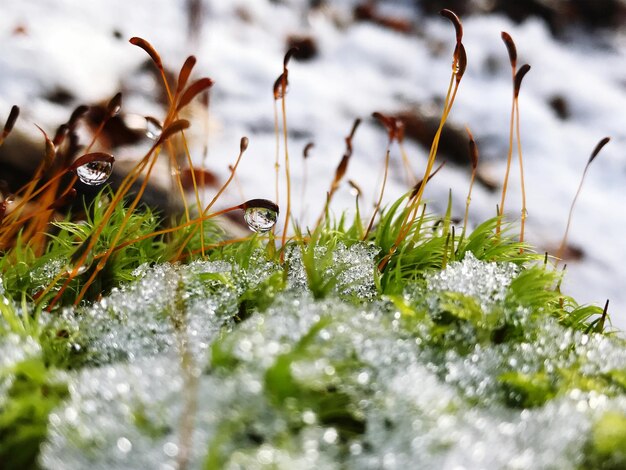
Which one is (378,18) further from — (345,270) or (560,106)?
(345,270)

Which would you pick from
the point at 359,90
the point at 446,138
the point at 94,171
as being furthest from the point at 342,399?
the point at 359,90

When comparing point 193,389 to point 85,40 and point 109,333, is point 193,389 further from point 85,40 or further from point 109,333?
point 85,40

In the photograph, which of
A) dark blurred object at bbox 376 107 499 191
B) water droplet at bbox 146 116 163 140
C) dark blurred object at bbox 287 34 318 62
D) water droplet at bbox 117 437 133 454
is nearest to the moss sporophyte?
water droplet at bbox 117 437 133 454

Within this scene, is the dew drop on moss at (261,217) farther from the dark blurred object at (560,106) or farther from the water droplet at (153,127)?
the dark blurred object at (560,106)

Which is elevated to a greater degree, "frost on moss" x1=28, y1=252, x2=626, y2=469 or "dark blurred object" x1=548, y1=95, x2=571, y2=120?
"dark blurred object" x1=548, y1=95, x2=571, y2=120

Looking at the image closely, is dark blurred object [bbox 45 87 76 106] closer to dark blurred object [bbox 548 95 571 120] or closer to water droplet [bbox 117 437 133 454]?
water droplet [bbox 117 437 133 454]

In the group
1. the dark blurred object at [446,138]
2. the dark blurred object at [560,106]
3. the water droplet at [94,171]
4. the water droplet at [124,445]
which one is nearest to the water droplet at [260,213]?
the water droplet at [94,171]
